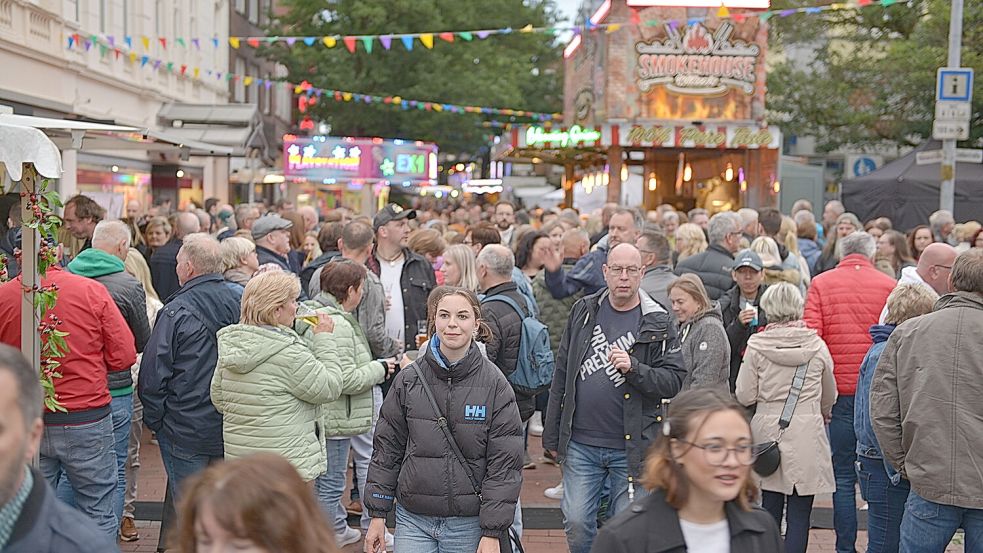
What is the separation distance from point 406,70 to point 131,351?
3381 cm

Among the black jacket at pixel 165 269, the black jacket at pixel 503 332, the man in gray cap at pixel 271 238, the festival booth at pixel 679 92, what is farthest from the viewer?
the festival booth at pixel 679 92

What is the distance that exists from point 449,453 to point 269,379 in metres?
1.27

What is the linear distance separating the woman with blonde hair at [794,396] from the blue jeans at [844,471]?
1.75 ft

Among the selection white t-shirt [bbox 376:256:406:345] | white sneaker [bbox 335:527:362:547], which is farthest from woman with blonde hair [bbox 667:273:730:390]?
white sneaker [bbox 335:527:362:547]

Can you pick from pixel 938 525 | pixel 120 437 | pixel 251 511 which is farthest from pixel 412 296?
pixel 251 511

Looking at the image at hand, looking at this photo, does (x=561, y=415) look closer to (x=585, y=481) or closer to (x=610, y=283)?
(x=585, y=481)

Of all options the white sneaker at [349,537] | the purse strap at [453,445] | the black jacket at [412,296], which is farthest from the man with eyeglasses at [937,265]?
the white sneaker at [349,537]

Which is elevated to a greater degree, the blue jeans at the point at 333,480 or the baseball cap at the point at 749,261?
the baseball cap at the point at 749,261

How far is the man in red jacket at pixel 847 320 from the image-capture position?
24.0 ft

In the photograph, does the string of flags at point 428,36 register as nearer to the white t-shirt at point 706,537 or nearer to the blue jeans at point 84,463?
the blue jeans at point 84,463

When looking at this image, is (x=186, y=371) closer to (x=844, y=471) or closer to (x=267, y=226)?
(x=267, y=226)

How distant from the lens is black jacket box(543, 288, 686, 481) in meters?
5.81

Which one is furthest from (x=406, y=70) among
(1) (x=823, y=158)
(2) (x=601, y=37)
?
(1) (x=823, y=158)

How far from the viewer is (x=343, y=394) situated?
6668 millimetres
